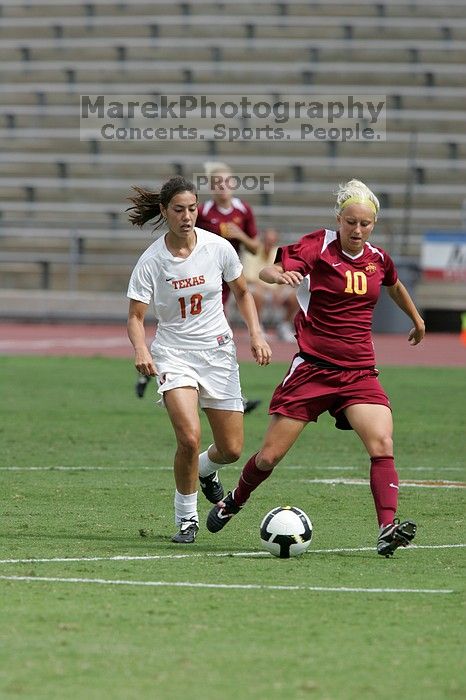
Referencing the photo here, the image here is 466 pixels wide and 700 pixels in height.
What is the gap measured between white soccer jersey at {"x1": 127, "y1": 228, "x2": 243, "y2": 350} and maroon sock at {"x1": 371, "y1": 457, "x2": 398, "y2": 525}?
126cm

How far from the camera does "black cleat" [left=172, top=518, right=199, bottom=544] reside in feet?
25.1

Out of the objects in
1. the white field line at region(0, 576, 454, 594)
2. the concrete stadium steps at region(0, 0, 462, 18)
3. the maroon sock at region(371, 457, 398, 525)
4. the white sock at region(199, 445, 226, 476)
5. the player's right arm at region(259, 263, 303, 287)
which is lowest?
the white field line at region(0, 576, 454, 594)

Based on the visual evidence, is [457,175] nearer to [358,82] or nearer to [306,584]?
[358,82]

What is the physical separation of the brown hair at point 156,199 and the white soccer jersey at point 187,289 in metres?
0.25

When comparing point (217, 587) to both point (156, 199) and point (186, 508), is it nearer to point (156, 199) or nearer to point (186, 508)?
point (186, 508)

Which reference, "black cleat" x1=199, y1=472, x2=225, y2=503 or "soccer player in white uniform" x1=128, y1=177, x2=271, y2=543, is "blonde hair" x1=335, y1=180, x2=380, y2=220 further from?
"black cleat" x1=199, y1=472, x2=225, y2=503

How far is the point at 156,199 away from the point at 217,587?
2766mm

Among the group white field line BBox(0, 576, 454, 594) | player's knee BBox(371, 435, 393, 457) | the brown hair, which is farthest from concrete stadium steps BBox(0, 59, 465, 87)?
white field line BBox(0, 576, 454, 594)

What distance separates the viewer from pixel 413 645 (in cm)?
511

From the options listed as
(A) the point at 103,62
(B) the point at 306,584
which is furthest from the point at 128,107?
(B) the point at 306,584

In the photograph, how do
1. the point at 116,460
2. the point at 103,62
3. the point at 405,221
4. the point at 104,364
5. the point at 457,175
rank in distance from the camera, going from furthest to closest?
the point at 103,62 < the point at 457,175 < the point at 405,221 < the point at 104,364 < the point at 116,460

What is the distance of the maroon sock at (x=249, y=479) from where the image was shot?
7.73 m

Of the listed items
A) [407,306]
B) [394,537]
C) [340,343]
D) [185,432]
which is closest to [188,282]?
[185,432]

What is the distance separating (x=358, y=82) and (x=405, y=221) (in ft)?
15.2
